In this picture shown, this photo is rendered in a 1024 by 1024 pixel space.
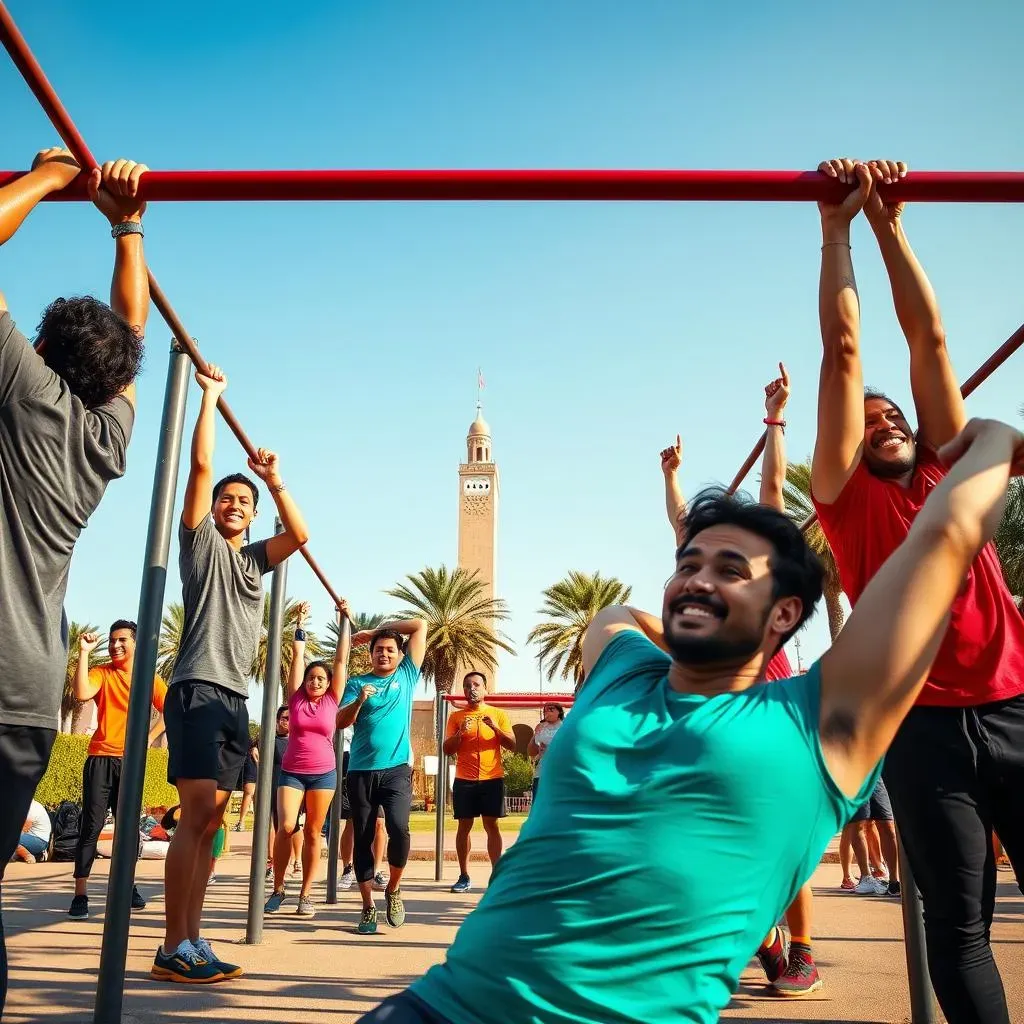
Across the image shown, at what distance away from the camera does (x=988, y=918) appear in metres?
2.24

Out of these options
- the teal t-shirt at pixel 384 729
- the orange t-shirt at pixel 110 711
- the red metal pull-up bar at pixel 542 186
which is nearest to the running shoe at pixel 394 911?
the teal t-shirt at pixel 384 729

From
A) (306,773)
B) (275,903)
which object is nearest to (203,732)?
(306,773)

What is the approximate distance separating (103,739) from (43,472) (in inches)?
209

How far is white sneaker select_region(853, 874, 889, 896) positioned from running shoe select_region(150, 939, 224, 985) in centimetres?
613

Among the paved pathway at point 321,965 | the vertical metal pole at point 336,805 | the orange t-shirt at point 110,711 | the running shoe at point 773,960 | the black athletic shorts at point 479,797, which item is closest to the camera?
the paved pathway at point 321,965

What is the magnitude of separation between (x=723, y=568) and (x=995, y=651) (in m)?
1.11

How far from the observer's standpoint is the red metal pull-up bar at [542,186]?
2.45 meters

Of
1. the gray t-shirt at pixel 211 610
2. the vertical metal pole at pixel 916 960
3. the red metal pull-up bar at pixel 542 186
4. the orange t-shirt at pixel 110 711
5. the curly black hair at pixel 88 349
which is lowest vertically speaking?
the vertical metal pole at pixel 916 960

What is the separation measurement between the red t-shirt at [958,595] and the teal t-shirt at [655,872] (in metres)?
0.95

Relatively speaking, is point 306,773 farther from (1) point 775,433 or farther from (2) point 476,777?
(1) point 775,433

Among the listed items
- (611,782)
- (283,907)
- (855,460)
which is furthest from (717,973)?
(283,907)

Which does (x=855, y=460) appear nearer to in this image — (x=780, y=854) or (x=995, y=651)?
(x=995, y=651)

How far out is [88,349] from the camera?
7.10ft

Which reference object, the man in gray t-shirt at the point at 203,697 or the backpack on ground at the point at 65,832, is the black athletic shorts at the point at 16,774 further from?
the backpack on ground at the point at 65,832
